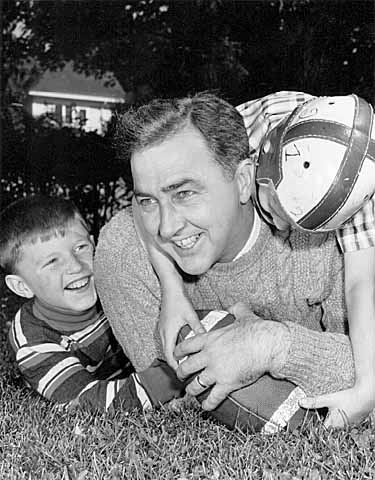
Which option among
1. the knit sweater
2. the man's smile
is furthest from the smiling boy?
the man's smile

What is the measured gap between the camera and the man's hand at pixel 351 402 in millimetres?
3258

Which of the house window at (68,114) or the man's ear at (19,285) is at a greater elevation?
the man's ear at (19,285)

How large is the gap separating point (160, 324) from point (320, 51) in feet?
18.2

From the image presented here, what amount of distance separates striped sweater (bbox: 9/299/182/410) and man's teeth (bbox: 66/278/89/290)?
0.52ft

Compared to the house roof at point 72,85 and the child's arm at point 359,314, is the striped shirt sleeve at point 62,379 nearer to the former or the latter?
the child's arm at point 359,314

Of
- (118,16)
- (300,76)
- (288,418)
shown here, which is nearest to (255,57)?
(300,76)

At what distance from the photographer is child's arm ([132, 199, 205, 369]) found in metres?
3.49

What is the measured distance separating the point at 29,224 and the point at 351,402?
78.4 inches

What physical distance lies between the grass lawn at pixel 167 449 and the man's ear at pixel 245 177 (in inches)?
37.3

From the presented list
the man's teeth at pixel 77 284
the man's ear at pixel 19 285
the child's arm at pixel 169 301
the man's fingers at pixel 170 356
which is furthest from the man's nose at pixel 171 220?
the man's ear at pixel 19 285

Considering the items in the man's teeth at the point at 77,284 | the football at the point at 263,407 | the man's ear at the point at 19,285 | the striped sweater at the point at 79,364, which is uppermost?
the football at the point at 263,407

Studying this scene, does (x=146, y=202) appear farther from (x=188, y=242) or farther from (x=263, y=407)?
(x=263, y=407)

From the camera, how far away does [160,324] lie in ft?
11.8

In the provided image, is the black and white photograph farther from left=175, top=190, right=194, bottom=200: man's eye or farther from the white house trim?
the white house trim
